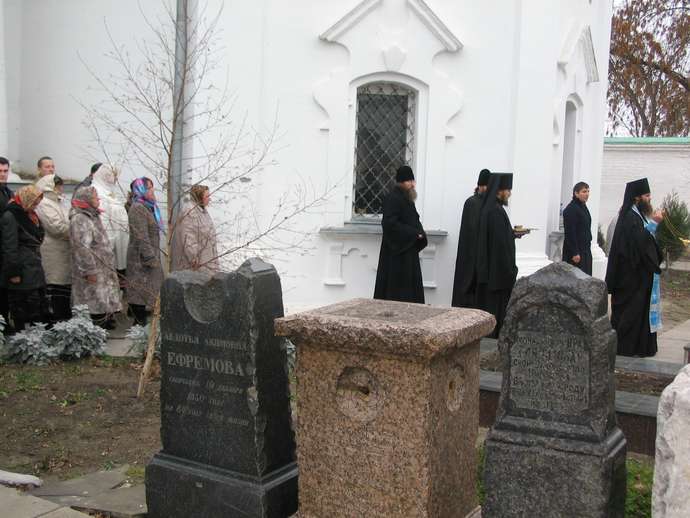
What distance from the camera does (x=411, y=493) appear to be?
→ 419 centimetres

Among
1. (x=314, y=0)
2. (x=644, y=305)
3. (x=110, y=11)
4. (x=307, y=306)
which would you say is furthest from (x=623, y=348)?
(x=110, y=11)

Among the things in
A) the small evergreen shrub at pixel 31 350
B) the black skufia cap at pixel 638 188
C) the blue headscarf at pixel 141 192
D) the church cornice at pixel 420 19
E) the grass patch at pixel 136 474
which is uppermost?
the church cornice at pixel 420 19

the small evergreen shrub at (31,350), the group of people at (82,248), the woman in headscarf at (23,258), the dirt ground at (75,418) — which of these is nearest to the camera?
the dirt ground at (75,418)

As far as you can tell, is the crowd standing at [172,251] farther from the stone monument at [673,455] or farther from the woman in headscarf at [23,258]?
the stone monument at [673,455]

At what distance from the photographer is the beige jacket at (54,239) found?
363 inches

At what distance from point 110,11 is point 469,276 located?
217 inches

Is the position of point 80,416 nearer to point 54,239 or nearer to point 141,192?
point 54,239

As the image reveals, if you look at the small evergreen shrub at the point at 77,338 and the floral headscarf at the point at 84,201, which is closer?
the small evergreen shrub at the point at 77,338

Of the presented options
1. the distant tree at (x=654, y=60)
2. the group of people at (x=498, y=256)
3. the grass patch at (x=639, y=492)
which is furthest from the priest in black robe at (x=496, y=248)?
the distant tree at (x=654, y=60)

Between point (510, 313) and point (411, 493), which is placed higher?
point (510, 313)

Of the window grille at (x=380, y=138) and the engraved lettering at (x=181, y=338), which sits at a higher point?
the window grille at (x=380, y=138)

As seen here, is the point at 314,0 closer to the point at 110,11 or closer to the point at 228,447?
the point at 110,11

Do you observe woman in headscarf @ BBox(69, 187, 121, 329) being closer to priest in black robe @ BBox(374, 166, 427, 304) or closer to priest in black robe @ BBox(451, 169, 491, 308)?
priest in black robe @ BBox(374, 166, 427, 304)

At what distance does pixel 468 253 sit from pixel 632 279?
1802mm
